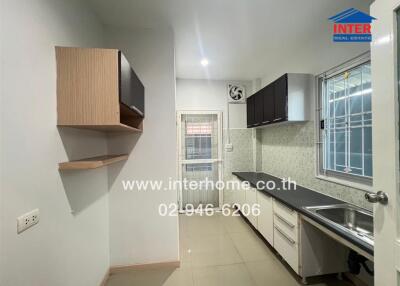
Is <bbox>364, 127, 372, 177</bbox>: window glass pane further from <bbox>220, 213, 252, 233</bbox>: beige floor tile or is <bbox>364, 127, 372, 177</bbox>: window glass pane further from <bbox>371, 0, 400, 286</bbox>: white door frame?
<bbox>220, 213, 252, 233</bbox>: beige floor tile

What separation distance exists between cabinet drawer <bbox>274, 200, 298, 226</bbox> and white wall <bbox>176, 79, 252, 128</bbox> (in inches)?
78.6

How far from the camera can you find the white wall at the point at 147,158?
6.82 feet

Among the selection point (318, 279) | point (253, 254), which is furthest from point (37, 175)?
point (318, 279)

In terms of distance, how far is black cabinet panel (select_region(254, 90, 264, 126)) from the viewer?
312cm

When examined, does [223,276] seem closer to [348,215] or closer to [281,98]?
[348,215]

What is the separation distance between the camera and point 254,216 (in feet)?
9.32

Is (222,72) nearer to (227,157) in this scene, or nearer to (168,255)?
(227,157)

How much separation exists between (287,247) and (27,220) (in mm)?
2202

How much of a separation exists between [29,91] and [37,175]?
1.51ft

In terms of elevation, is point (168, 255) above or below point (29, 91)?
below

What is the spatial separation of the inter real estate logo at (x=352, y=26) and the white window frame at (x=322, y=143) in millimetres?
187

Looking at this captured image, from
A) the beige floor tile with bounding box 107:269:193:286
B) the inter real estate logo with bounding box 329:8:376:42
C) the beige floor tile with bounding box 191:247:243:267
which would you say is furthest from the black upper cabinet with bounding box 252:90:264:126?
the beige floor tile with bounding box 107:269:193:286

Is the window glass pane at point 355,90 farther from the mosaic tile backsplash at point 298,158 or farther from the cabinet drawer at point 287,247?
the cabinet drawer at point 287,247

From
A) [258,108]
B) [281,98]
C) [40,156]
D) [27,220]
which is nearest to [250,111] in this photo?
[258,108]
